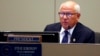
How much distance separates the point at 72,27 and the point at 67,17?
14 centimetres

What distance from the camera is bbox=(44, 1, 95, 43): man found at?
2.41 m

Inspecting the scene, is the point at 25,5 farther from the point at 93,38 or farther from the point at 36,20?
the point at 93,38

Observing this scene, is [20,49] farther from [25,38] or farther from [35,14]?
[35,14]

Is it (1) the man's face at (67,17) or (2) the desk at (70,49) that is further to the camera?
Result: (1) the man's face at (67,17)

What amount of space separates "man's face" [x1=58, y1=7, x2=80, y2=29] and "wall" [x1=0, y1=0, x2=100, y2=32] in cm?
85

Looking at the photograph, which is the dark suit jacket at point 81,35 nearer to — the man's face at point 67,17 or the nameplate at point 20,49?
the man's face at point 67,17

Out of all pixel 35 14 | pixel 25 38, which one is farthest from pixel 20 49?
pixel 35 14

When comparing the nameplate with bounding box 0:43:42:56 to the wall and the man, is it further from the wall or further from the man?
the wall

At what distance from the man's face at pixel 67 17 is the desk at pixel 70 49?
1573 millimetres

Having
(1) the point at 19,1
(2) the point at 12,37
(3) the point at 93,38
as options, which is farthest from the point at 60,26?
(2) the point at 12,37

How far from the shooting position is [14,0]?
3631 millimetres

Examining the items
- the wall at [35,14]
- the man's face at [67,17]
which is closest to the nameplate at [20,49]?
the man's face at [67,17]

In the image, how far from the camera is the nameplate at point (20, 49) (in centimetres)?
104

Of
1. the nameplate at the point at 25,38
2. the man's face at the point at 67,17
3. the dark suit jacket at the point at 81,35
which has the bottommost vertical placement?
the dark suit jacket at the point at 81,35
